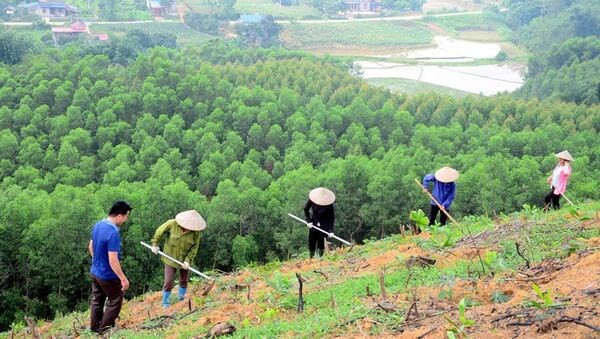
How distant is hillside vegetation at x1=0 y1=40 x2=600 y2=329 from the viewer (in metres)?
19.8

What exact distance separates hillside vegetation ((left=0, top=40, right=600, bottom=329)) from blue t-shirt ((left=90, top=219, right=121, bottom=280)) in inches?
412

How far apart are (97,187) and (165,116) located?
323 inches

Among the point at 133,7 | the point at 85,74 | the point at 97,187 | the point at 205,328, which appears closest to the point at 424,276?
the point at 205,328

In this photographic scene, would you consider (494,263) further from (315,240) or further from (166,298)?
(166,298)

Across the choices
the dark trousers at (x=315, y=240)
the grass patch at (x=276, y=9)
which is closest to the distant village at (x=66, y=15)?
the grass patch at (x=276, y=9)

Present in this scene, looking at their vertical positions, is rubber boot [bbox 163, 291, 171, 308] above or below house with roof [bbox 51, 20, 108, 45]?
above

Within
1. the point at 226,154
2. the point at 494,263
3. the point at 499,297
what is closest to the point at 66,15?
the point at 226,154

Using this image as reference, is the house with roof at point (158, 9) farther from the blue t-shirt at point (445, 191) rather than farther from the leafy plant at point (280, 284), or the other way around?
the leafy plant at point (280, 284)

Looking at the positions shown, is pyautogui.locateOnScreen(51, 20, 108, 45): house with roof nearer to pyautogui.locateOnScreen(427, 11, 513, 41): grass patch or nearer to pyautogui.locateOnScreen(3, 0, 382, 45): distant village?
pyautogui.locateOnScreen(3, 0, 382, 45): distant village

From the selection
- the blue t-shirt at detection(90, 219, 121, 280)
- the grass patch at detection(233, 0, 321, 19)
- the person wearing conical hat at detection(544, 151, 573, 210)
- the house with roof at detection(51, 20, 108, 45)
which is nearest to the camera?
the blue t-shirt at detection(90, 219, 121, 280)

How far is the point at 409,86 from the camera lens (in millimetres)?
51875

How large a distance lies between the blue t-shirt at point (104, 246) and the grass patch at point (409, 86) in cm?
4420

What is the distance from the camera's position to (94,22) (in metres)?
63.7

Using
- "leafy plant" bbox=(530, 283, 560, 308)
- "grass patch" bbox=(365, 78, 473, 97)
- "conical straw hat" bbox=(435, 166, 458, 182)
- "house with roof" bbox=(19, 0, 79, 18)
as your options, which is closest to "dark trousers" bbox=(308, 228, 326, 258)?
"conical straw hat" bbox=(435, 166, 458, 182)
